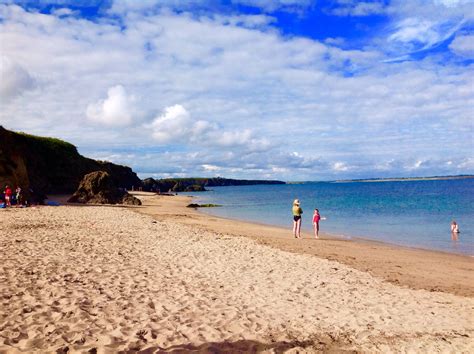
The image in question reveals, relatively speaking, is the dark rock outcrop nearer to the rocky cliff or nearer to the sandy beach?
the rocky cliff

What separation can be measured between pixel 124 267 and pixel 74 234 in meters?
6.76

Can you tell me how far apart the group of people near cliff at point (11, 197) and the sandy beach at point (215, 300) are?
54.7ft

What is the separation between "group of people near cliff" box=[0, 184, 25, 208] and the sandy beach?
1667 cm

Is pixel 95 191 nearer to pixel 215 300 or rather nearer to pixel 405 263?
pixel 405 263

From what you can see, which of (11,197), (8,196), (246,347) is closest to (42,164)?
(11,197)

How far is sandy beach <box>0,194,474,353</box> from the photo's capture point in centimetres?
669

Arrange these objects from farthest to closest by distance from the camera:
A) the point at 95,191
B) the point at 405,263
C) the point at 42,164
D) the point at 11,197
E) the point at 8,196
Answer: the point at 42,164 → the point at 95,191 → the point at 11,197 → the point at 8,196 → the point at 405,263

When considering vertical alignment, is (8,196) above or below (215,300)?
above

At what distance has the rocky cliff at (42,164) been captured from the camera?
108 ft

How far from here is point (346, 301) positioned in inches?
376

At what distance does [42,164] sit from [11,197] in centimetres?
3097

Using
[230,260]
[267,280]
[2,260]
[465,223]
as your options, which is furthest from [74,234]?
[465,223]

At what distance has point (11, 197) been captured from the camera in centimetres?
3148

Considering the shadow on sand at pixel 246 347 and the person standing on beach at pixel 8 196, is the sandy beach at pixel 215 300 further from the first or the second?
the person standing on beach at pixel 8 196
